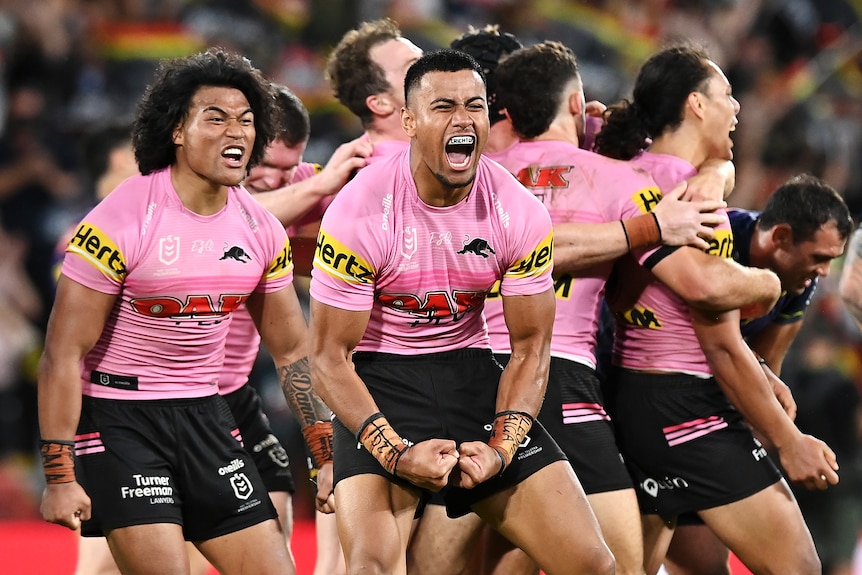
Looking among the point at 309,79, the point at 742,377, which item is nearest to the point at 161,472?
the point at 742,377

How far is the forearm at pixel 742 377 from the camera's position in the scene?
15.9ft

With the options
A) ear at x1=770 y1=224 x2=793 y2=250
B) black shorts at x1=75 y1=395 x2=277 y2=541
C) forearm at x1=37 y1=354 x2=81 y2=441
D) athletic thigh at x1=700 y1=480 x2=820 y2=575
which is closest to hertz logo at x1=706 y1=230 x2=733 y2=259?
ear at x1=770 y1=224 x2=793 y2=250

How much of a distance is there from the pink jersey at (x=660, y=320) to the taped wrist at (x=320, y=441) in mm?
1281

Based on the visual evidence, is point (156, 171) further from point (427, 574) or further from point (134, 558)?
point (427, 574)

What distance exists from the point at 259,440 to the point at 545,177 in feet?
5.33

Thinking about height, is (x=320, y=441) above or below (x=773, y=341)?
below

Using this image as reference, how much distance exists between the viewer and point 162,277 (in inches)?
172

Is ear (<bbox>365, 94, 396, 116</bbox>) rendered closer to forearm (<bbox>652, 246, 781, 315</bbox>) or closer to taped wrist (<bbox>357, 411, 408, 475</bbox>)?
forearm (<bbox>652, 246, 781, 315</bbox>)

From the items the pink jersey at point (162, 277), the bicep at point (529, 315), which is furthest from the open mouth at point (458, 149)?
the pink jersey at point (162, 277)

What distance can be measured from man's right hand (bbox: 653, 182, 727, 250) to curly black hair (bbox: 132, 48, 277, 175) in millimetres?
1570

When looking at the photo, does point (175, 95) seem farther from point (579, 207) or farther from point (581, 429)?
point (581, 429)

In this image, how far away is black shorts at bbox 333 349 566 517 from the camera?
166 inches

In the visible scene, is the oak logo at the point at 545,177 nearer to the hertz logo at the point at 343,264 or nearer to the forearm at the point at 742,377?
the forearm at the point at 742,377

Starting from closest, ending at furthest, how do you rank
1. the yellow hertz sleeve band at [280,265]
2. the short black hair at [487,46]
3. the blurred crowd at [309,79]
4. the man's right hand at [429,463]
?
the man's right hand at [429,463]
the yellow hertz sleeve band at [280,265]
the short black hair at [487,46]
the blurred crowd at [309,79]
